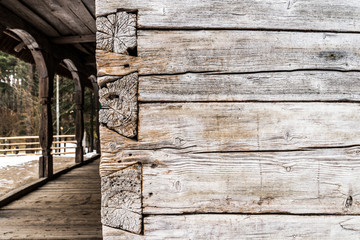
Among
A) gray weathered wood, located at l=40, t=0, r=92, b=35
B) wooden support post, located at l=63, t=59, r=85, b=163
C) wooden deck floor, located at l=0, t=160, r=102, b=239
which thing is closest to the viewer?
wooden deck floor, located at l=0, t=160, r=102, b=239

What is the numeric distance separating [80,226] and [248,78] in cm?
261

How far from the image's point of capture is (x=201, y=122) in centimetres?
107

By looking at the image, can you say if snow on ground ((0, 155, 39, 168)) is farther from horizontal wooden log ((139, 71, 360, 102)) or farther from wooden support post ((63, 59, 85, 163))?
horizontal wooden log ((139, 71, 360, 102))

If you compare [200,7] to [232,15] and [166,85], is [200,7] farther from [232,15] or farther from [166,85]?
[166,85]

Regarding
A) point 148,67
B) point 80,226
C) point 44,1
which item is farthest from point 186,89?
point 44,1

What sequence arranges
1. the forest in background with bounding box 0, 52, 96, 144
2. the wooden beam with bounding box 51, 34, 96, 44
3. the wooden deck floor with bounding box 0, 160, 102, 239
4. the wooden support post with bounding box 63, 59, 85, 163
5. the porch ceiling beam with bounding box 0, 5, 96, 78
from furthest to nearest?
1. the forest in background with bounding box 0, 52, 96, 144
2. the wooden support post with bounding box 63, 59, 85, 163
3. the wooden beam with bounding box 51, 34, 96, 44
4. the porch ceiling beam with bounding box 0, 5, 96, 78
5. the wooden deck floor with bounding box 0, 160, 102, 239

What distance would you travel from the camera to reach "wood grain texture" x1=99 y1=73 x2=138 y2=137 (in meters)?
1.06

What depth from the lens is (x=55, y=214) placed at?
3.05 meters

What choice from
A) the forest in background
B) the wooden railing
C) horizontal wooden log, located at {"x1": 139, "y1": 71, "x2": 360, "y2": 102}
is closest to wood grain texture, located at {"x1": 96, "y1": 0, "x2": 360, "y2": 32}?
horizontal wooden log, located at {"x1": 139, "y1": 71, "x2": 360, "y2": 102}

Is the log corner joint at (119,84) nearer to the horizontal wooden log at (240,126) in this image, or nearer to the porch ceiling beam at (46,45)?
the horizontal wooden log at (240,126)

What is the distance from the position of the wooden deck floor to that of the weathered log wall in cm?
177

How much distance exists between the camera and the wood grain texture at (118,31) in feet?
3.51

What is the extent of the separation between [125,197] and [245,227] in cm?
59

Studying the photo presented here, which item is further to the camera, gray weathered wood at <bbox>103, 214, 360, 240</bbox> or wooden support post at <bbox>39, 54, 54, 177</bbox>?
wooden support post at <bbox>39, 54, 54, 177</bbox>
